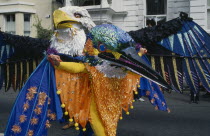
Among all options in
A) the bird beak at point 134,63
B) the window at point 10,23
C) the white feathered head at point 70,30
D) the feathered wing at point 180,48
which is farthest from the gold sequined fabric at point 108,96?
the window at point 10,23

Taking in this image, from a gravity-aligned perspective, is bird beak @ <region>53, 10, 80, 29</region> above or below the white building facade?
below

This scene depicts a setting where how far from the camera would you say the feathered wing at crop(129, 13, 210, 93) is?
3.92 metres

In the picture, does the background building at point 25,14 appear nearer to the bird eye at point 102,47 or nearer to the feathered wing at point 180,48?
the feathered wing at point 180,48

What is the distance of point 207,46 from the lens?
3986 mm

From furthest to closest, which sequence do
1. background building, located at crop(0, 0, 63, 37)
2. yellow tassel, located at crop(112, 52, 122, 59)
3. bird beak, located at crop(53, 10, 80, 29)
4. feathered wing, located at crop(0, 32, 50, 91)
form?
background building, located at crop(0, 0, 63, 37) → feathered wing, located at crop(0, 32, 50, 91) → bird beak, located at crop(53, 10, 80, 29) → yellow tassel, located at crop(112, 52, 122, 59)

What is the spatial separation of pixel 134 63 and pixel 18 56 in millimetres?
2660

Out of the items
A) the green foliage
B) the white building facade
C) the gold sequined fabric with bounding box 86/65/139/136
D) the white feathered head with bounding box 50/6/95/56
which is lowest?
the gold sequined fabric with bounding box 86/65/139/136

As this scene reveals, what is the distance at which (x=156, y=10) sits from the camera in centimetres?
1370

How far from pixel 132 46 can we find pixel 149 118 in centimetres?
346

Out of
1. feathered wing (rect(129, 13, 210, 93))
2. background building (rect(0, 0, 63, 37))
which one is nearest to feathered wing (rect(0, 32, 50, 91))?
feathered wing (rect(129, 13, 210, 93))

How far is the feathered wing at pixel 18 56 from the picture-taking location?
15.2ft

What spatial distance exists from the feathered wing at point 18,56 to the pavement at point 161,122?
3.36ft

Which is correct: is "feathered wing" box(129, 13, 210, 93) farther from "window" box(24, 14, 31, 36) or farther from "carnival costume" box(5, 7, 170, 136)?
"window" box(24, 14, 31, 36)

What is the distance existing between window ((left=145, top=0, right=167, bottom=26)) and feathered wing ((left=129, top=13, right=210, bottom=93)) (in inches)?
377
